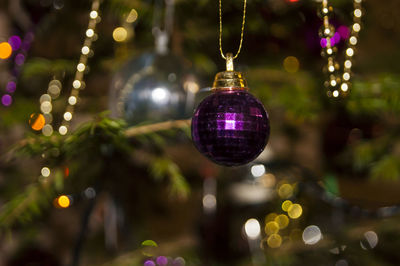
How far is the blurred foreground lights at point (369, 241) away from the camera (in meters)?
1.04

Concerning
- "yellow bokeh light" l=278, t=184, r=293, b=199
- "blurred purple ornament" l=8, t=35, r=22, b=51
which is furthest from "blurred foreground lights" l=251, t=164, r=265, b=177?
"blurred purple ornament" l=8, t=35, r=22, b=51

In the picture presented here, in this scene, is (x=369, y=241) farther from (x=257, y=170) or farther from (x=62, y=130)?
(x=62, y=130)

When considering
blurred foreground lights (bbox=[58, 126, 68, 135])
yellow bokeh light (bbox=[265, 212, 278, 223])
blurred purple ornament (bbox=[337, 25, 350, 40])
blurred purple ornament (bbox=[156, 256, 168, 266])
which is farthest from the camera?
yellow bokeh light (bbox=[265, 212, 278, 223])

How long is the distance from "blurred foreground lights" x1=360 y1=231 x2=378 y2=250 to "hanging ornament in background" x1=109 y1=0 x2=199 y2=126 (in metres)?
0.47

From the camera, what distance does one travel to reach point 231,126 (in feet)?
1.72

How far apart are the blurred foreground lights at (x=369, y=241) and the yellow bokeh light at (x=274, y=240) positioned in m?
0.46

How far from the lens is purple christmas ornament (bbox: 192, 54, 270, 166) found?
53cm

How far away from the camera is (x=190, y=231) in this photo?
1.96 metres

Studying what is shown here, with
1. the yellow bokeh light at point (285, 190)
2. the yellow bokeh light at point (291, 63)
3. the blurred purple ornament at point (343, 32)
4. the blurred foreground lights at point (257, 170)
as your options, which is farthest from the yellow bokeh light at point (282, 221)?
the blurred purple ornament at point (343, 32)

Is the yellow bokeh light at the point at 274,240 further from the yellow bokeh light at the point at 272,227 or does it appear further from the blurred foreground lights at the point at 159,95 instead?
the blurred foreground lights at the point at 159,95

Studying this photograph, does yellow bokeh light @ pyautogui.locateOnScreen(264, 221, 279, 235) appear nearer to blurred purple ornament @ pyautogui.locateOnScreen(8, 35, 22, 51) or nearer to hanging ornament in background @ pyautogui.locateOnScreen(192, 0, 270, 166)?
blurred purple ornament @ pyautogui.locateOnScreen(8, 35, 22, 51)

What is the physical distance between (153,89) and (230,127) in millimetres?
359

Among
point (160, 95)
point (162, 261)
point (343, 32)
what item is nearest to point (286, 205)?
point (162, 261)

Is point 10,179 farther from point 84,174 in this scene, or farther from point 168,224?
point 168,224
